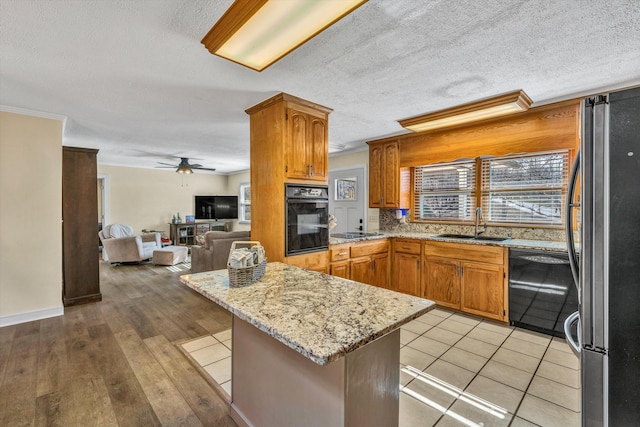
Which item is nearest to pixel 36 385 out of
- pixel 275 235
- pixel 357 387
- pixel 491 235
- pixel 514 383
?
pixel 275 235

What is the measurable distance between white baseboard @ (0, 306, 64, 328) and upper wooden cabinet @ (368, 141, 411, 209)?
167 inches

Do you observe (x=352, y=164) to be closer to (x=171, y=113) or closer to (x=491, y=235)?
(x=491, y=235)

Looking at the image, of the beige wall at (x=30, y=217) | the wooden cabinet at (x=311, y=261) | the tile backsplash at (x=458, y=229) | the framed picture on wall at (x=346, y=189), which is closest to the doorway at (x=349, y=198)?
the framed picture on wall at (x=346, y=189)

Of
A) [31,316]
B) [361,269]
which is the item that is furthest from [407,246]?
[31,316]

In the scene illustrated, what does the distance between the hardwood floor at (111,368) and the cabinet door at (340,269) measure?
1.34m

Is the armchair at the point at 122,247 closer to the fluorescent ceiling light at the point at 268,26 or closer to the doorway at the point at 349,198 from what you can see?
the doorway at the point at 349,198

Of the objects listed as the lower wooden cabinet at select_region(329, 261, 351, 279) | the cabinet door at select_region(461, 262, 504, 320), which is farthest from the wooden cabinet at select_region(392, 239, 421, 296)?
the lower wooden cabinet at select_region(329, 261, 351, 279)

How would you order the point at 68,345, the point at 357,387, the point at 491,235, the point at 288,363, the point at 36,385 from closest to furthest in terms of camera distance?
1. the point at 357,387
2. the point at 288,363
3. the point at 36,385
4. the point at 68,345
5. the point at 491,235

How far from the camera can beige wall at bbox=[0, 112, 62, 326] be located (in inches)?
127

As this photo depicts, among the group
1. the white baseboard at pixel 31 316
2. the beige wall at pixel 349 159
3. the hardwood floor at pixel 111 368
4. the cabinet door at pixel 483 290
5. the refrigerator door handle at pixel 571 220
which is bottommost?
the hardwood floor at pixel 111 368

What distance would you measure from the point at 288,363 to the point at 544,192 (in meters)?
3.50

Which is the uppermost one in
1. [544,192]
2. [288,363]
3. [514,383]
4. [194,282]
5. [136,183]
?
[136,183]

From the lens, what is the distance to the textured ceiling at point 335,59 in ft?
5.39

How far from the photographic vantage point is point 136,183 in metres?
7.71
